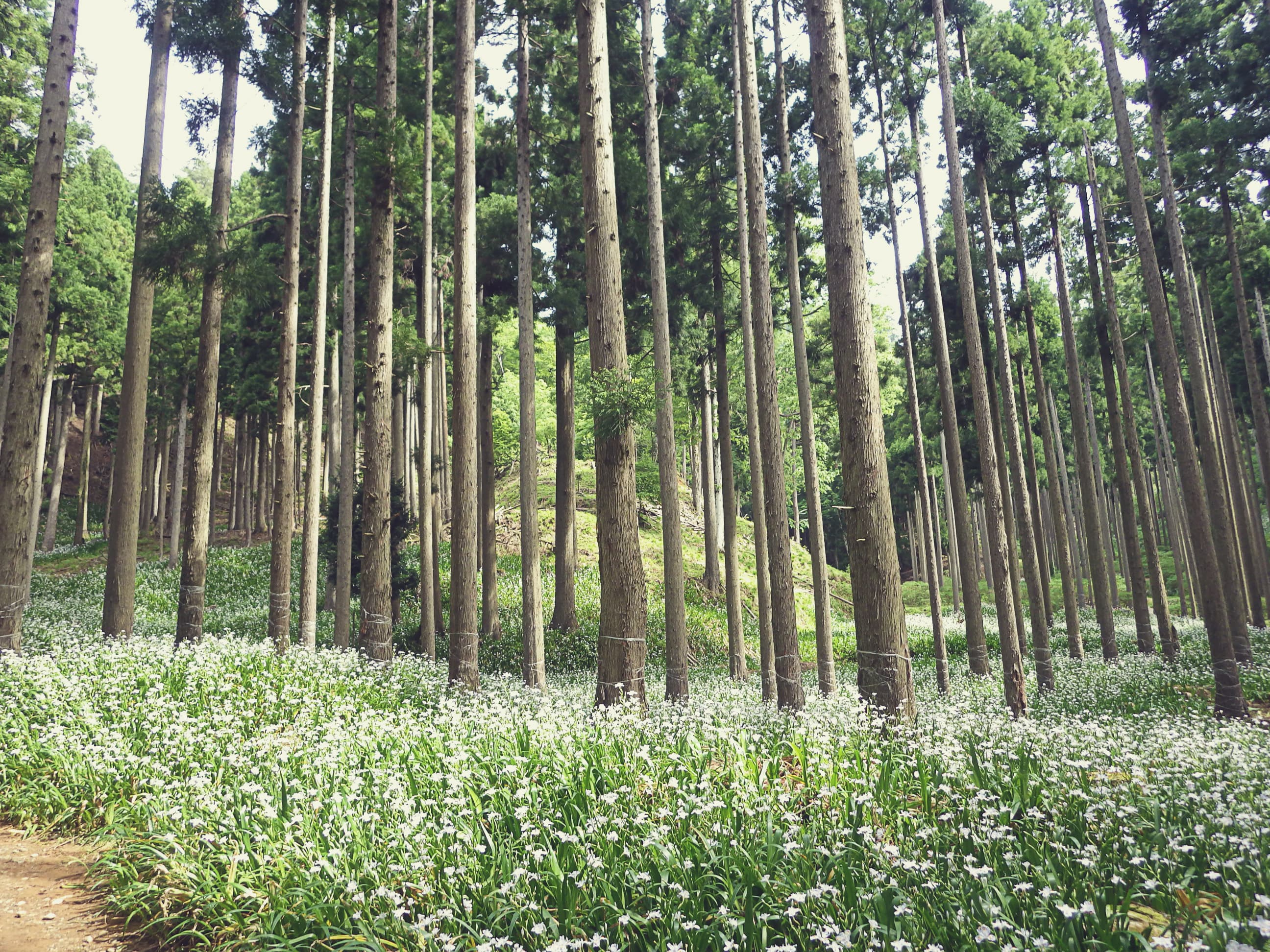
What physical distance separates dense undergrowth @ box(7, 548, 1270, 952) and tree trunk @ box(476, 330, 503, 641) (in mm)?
7297

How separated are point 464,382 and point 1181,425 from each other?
10657 millimetres

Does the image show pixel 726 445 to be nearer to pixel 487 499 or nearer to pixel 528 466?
pixel 528 466

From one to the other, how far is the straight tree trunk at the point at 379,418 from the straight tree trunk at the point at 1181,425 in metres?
11.0

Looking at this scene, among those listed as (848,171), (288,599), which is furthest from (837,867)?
(288,599)

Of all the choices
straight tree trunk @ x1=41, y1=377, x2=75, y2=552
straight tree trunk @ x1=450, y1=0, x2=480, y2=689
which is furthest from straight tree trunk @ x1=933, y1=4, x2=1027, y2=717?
straight tree trunk @ x1=41, y1=377, x2=75, y2=552

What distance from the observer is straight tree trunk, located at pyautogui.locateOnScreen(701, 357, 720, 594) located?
52.9ft

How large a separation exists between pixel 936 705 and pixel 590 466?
27.7m

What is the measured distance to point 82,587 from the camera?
22.8 meters

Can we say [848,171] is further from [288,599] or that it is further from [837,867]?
[288,599]

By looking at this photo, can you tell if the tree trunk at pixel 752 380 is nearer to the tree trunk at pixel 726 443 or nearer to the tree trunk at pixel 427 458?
the tree trunk at pixel 726 443

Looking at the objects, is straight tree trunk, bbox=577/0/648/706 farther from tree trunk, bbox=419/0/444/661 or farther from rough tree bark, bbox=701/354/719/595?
rough tree bark, bbox=701/354/719/595

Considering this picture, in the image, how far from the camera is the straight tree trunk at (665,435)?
10.7m

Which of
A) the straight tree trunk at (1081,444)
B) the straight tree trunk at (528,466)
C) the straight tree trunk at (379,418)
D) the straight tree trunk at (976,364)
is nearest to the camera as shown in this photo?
the straight tree trunk at (379,418)

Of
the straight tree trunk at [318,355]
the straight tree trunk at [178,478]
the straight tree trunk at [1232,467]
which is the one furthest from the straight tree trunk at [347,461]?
the straight tree trunk at [1232,467]
